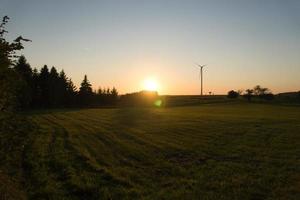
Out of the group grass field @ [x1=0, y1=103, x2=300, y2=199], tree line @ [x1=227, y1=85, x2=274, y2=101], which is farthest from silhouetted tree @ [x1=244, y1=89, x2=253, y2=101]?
grass field @ [x1=0, y1=103, x2=300, y2=199]

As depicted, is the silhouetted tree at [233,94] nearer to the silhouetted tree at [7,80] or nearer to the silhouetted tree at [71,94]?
the silhouetted tree at [71,94]

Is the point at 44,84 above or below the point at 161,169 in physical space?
above

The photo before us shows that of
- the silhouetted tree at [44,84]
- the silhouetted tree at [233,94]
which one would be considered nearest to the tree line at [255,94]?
the silhouetted tree at [233,94]

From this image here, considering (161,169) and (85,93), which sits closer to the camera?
(161,169)

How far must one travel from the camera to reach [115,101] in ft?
494

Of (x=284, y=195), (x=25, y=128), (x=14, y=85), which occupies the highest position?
(x=14, y=85)

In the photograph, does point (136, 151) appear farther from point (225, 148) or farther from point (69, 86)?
point (69, 86)

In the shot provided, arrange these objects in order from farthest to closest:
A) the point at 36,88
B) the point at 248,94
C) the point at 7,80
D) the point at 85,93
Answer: the point at 248,94
the point at 85,93
the point at 36,88
the point at 7,80

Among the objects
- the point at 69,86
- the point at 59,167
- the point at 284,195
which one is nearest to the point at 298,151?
the point at 284,195

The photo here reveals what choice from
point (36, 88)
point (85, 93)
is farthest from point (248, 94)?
point (36, 88)

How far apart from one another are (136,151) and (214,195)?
1166cm

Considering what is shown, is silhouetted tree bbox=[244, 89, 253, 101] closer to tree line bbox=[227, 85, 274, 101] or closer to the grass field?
tree line bbox=[227, 85, 274, 101]

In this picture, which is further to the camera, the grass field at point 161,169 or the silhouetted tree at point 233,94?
the silhouetted tree at point 233,94

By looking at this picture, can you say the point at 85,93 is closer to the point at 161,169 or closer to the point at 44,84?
the point at 44,84
